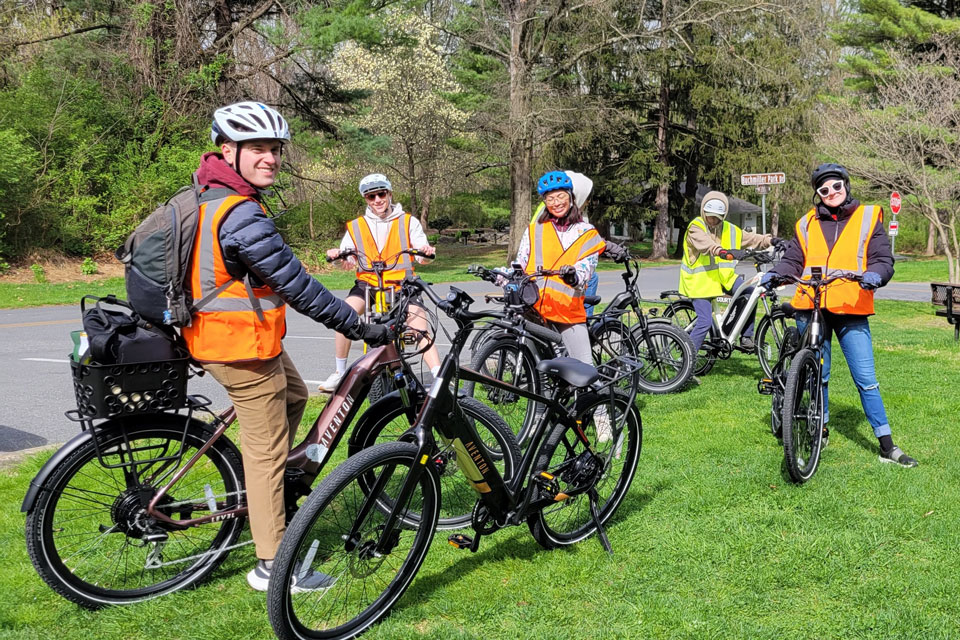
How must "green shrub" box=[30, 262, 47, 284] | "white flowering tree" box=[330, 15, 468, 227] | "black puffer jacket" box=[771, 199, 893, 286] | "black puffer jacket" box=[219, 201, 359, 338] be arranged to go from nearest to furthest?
"black puffer jacket" box=[219, 201, 359, 338] → "black puffer jacket" box=[771, 199, 893, 286] → "green shrub" box=[30, 262, 47, 284] → "white flowering tree" box=[330, 15, 468, 227]

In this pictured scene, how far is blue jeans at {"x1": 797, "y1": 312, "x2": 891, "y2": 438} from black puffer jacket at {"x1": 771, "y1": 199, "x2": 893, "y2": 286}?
1.13 ft

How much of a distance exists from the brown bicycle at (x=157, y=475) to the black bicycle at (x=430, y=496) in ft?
0.55

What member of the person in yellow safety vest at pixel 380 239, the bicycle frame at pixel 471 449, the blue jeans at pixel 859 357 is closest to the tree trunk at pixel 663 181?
the person in yellow safety vest at pixel 380 239

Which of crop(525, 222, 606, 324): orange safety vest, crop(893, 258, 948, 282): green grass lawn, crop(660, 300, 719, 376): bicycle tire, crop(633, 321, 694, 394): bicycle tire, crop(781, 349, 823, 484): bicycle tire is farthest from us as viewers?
crop(893, 258, 948, 282): green grass lawn

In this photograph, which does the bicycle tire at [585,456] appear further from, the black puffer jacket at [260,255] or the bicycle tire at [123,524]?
the bicycle tire at [123,524]

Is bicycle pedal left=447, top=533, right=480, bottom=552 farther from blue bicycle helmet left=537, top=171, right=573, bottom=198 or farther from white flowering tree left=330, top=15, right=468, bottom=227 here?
white flowering tree left=330, top=15, right=468, bottom=227

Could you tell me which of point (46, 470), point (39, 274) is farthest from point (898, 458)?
point (39, 274)

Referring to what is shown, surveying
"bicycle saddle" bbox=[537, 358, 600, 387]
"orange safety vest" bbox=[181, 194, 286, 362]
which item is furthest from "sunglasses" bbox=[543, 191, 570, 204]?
"orange safety vest" bbox=[181, 194, 286, 362]

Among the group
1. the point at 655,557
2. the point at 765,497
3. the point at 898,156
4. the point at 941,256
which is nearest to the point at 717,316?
the point at 765,497

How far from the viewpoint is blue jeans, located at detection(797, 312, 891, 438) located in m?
5.52

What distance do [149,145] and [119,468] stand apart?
2147 centimetres

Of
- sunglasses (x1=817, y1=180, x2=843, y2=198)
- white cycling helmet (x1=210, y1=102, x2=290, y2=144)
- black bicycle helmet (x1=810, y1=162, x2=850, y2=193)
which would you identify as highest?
white cycling helmet (x1=210, y1=102, x2=290, y2=144)

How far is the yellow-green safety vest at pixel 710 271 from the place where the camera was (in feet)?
27.4

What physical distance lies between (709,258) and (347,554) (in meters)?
6.00
